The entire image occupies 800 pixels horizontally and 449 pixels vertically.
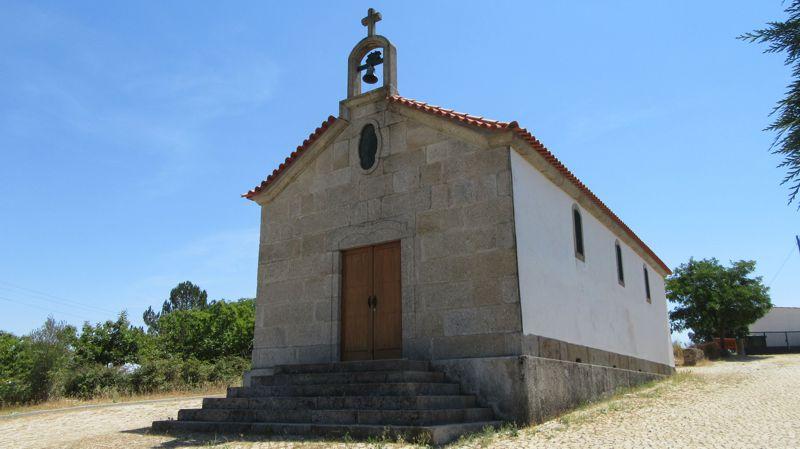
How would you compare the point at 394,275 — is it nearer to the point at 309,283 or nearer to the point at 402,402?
the point at 309,283

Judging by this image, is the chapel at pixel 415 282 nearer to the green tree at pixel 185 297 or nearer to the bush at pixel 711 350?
the bush at pixel 711 350

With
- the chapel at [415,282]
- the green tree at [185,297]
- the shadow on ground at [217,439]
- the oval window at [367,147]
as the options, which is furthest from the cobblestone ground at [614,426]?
the green tree at [185,297]

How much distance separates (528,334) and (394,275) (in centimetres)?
259

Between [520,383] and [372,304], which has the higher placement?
[372,304]

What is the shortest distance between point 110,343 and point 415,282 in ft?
55.4

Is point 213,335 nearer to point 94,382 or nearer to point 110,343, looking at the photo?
point 110,343

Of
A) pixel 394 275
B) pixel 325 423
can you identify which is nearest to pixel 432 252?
pixel 394 275

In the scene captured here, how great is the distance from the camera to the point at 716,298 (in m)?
31.0

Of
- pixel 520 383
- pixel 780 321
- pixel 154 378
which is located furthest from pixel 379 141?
pixel 780 321

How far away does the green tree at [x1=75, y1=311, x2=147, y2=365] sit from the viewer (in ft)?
72.8

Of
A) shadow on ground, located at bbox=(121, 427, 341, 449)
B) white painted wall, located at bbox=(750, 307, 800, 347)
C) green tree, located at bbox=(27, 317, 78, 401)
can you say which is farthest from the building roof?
white painted wall, located at bbox=(750, 307, 800, 347)

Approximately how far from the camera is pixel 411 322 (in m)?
10.2

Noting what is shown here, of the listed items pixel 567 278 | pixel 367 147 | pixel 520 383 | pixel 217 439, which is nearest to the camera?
pixel 217 439

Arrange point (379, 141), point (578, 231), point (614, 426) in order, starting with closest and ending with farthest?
point (614, 426)
point (379, 141)
point (578, 231)
